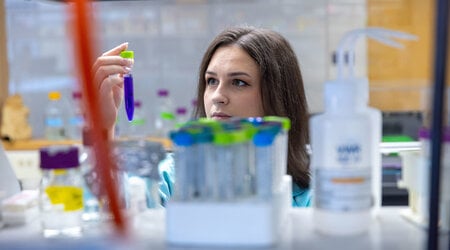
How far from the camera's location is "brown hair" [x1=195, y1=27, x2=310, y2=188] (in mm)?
1774

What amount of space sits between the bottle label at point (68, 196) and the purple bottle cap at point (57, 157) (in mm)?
34

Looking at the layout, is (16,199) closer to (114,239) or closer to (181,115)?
(114,239)

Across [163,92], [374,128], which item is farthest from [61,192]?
[163,92]

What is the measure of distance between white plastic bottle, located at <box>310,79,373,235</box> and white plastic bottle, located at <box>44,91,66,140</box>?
109 inches

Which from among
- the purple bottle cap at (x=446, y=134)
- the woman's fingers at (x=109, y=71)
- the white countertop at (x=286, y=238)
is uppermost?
the woman's fingers at (x=109, y=71)

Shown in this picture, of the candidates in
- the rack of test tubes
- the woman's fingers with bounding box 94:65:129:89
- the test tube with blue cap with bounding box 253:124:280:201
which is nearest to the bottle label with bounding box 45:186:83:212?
the rack of test tubes

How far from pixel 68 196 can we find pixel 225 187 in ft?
0.70

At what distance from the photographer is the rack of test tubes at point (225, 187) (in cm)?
60

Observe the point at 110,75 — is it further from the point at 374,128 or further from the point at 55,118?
the point at 55,118

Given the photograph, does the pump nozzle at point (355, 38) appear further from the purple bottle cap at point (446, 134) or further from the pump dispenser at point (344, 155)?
the purple bottle cap at point (446, 134)

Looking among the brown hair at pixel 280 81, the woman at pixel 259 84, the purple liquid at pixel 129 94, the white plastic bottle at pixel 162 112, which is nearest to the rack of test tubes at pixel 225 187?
the purple liquid at pixel 129 94

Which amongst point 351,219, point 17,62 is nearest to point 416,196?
point 351,219

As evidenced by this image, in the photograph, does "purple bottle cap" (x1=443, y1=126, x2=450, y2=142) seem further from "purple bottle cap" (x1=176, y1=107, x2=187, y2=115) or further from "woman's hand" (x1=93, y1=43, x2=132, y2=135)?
"purple bottle cap" (x1=176, y1=107, x2=187, y2=115)

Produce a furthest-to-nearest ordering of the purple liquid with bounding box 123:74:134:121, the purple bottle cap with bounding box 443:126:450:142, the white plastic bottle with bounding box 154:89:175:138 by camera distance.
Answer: the white plastic bottle with bounding box 154:89:175:138 < the purple liquid with bounding box 123:74:134:121 < the purple bottle cap with bounding box 443:126:450:142
